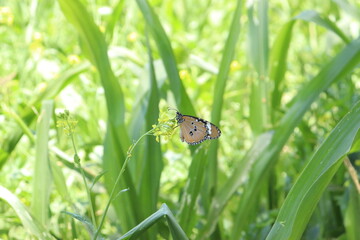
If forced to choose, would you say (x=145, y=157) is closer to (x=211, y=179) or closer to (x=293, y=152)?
(x=211, y=179)

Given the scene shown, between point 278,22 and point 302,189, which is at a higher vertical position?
point 278,22

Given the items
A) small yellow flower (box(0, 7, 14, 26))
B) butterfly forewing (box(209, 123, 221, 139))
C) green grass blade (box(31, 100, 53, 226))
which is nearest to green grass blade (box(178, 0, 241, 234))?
butterfly forewing (box(209, 123, 221, 139))

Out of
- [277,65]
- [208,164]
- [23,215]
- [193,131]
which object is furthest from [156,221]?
[277,65]

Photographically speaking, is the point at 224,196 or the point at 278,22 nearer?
the point at 224,196

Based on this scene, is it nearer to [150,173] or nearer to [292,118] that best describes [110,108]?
[150,173]

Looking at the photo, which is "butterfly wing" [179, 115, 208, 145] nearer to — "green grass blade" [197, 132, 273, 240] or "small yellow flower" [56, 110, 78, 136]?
"small yellow flower" [56, 110, 78, 136]

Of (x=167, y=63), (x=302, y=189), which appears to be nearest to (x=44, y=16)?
(x=167, y=63)

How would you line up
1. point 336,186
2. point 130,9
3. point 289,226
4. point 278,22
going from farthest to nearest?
point 278,22
point 130,9
point 336,186
point 289,226
